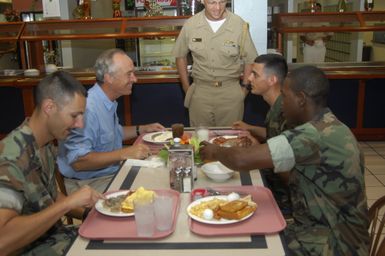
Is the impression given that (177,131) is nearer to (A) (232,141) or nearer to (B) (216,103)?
(A) (232,141)

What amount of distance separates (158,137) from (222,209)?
1.19 m

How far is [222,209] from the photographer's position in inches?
61.1

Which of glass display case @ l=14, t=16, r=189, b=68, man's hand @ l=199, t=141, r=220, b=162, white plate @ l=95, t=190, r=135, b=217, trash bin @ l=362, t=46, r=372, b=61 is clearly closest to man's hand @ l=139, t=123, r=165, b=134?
man's hand @ l=199, t=141, r=220, b=162

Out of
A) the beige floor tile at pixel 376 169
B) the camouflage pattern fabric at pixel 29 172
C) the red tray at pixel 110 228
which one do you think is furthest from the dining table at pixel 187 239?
the beige floor tile at pixel 376 169

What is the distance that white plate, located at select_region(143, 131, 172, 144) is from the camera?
257cm

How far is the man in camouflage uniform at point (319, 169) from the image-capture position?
1.60 metres

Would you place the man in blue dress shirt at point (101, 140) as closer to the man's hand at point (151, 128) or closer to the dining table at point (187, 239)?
the man's hand at point (151, 128)

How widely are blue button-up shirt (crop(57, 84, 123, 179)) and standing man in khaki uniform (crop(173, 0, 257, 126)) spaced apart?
50.8 inches

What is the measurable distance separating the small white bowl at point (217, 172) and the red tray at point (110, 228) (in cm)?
30

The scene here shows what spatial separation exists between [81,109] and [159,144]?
0.87m

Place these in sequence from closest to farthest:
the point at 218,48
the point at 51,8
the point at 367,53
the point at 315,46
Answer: the point at 218,48 → the point at 51,8 → the point at 315,46 → the point at 367,53

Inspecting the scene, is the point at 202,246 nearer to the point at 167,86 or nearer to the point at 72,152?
the point at 72,152

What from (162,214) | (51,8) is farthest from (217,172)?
(51,8)

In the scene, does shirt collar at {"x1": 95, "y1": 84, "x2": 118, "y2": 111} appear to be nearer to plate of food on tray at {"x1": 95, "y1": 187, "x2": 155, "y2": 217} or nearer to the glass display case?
plate of food on tray at {"x1": 95, "y1": 187, "x2": 155, "y2": 217}
